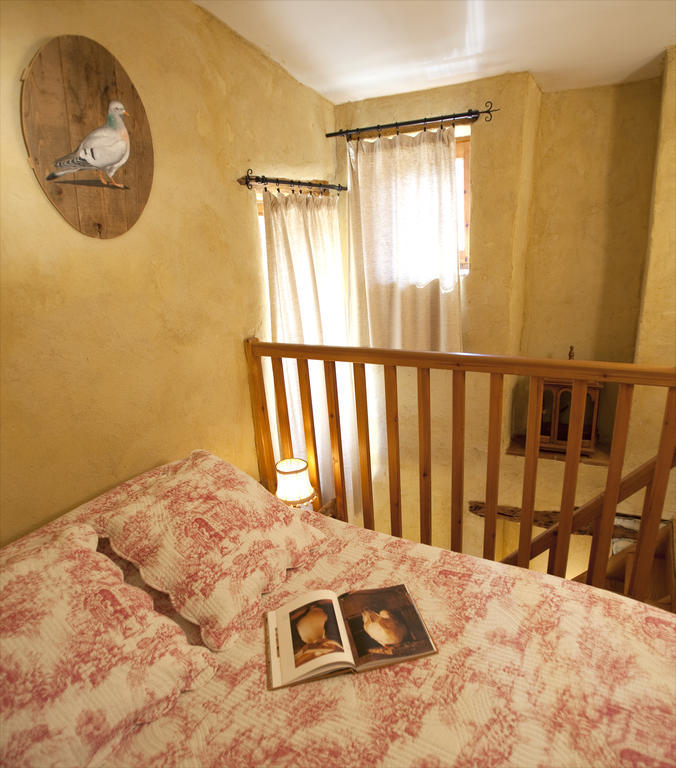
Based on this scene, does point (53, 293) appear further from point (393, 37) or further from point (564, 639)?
point (393, 37)

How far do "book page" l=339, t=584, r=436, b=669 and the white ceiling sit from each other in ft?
6.78

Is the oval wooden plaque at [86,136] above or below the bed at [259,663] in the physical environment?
above

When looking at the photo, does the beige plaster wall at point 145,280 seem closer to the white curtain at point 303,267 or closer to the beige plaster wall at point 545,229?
the white curtain at point 303,267

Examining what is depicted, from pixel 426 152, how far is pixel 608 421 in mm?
2054

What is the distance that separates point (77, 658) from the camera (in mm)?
874

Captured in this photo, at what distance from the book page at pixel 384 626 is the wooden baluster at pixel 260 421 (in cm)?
109

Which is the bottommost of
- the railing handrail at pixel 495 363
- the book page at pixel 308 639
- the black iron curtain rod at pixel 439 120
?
the book page at pixel 308 639

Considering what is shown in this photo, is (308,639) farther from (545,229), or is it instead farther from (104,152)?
(545,229)

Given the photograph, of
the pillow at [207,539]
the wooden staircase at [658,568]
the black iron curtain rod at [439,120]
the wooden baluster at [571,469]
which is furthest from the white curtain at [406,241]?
the pillow at [207,539]

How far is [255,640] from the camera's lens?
3.66 feet

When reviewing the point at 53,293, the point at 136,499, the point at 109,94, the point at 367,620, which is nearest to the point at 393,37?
the point at 109,94

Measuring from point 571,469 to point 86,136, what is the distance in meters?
1.92

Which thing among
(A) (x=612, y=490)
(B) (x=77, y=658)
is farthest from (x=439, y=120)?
(B) (x=77, y=658)

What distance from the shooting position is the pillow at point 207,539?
3.71ft
